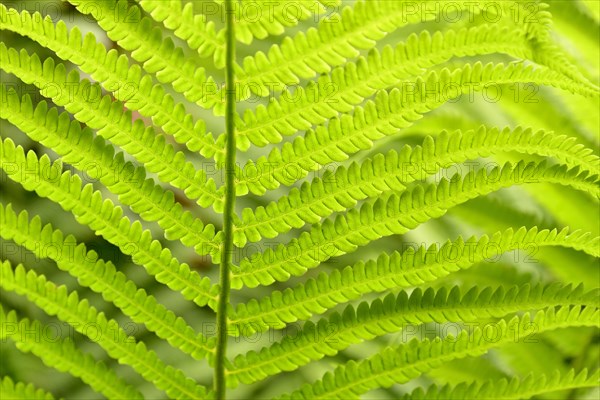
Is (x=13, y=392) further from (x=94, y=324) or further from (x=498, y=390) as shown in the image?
(x=498, y=390)

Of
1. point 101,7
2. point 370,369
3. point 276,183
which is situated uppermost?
point 101,7

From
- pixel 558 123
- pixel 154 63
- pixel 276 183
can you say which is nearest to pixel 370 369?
pixel 276 183

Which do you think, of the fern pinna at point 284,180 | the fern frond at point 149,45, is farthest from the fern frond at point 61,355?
the fern frond at point 149,45

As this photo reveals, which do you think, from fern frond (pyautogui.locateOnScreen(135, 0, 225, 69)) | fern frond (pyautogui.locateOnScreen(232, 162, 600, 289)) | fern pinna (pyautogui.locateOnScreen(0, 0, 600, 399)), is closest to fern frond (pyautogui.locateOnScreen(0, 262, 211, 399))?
fern pinna (pyautogui.locateOnScreen(0, 0, 600, 399))

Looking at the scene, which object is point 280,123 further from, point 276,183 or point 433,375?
point 433,375

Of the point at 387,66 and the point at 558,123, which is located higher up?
the point at 558,123

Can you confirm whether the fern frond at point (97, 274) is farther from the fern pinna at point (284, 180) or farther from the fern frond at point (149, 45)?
the fern frond at point (149, 45)

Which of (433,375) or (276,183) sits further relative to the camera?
(433,375)
